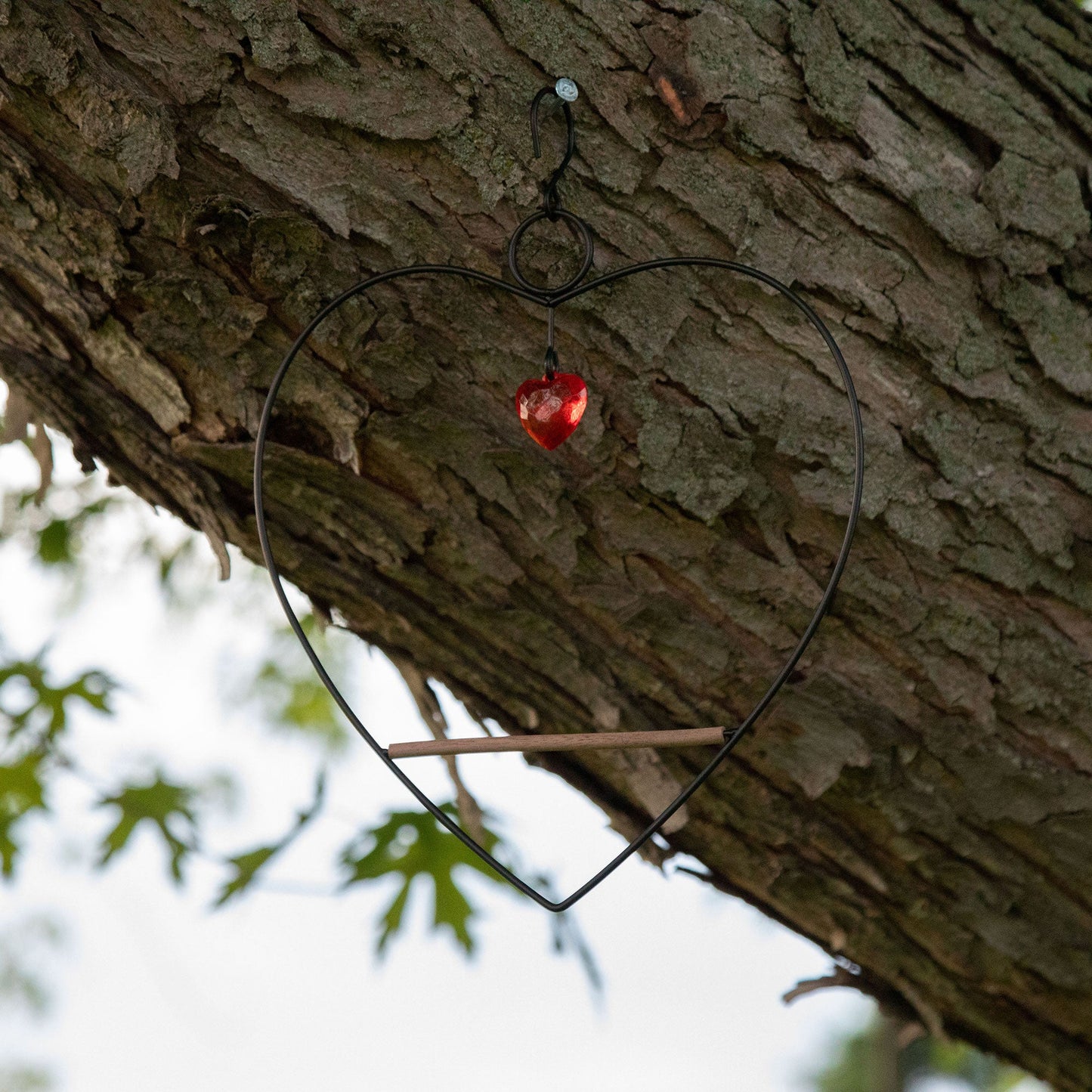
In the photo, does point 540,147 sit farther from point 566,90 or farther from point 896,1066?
point 896,1066

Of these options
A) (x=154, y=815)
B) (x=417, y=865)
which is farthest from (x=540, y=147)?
(x=154, y=815)

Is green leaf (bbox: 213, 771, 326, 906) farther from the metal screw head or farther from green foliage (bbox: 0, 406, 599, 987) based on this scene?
the metal screw head

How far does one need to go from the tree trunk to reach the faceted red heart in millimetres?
83

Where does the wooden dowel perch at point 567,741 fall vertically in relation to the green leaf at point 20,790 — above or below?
below

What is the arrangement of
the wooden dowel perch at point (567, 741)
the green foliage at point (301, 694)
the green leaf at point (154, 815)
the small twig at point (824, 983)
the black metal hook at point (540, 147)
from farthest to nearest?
the green foliage at point (301, 694) < the green leaf at point (154, 815) < the small twig at point (824, 983) < the black metal hook at point (540, 147) < the wooden dowel perch at point (567, 741)

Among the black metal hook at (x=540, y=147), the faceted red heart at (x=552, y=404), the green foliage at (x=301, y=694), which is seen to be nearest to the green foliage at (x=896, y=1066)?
the green foliage at (x=301, y=694)

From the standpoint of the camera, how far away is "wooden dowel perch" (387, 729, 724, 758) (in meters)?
0.88

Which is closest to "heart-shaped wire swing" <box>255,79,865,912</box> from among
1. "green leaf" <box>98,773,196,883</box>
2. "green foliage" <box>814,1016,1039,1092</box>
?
"green leaf" <box>98,773,196,883</box>

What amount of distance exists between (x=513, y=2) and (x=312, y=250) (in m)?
0.29

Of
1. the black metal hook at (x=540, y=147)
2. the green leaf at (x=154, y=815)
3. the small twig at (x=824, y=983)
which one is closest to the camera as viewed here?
the black metal hook at (x=540, y=147)

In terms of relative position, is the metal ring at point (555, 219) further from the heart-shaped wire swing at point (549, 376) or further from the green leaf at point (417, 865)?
the green leaf at point (417, 865)

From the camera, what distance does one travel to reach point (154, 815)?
1.75m

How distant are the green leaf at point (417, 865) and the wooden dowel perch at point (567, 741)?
2.34ft

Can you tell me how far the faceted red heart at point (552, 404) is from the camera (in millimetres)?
1008
